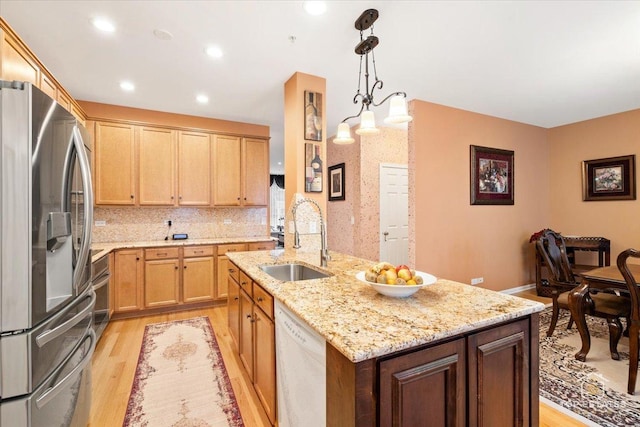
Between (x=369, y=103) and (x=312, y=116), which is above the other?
(x=312, y=116)

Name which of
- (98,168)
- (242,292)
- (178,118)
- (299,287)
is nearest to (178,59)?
(178,118)

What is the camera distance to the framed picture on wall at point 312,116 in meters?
2.92

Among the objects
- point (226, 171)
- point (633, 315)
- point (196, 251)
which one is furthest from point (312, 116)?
point (633, 315)

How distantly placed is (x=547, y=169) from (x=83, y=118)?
7094 mm

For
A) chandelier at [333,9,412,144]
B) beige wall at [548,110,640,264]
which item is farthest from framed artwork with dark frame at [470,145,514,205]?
chandelier at [333,9,412,144]

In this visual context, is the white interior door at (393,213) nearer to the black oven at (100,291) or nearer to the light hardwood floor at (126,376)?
the light hardwood floor at (126,376)

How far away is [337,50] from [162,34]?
1.42 metres

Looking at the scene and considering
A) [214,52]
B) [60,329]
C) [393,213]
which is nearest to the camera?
[60,329]

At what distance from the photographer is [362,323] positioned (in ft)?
→ 3.57

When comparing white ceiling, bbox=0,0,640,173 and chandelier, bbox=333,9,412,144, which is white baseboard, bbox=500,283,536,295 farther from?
chandelier, bbox=333,9,412,144

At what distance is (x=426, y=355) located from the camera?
992 millimetres

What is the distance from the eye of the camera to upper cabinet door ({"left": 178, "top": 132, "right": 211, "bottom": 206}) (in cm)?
404

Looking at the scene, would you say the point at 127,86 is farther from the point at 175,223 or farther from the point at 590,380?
the point at 590,380

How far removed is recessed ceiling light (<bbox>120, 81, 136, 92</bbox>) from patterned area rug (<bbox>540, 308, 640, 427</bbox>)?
15.6 feet
